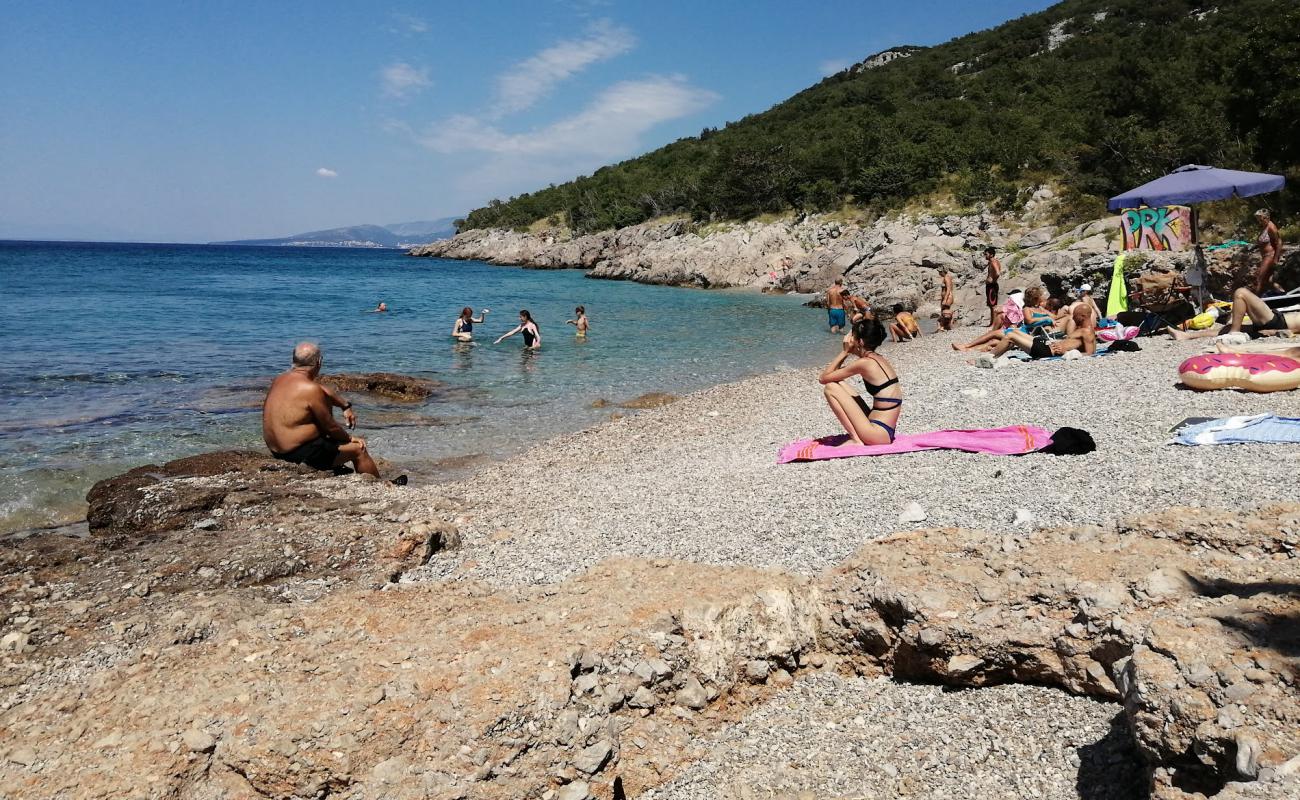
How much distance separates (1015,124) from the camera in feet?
140

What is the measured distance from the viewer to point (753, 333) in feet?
79.4

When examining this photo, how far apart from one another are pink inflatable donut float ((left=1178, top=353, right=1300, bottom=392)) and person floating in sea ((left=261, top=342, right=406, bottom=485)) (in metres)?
9.67

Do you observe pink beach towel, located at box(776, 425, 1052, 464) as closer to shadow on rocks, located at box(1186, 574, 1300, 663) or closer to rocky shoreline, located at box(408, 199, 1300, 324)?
shadow on rocks, located at box(1186, 574, 1300, 663)

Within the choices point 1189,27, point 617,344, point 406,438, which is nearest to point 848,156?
point 1189,27

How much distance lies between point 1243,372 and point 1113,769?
24.5ft

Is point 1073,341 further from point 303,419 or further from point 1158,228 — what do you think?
point 303,419

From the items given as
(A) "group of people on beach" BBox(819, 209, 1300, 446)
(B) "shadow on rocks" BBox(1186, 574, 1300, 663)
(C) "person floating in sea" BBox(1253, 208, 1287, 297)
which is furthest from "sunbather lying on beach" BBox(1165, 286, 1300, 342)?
(B) "shadow on rocks" BBox(1186, 574, 1300, 663)

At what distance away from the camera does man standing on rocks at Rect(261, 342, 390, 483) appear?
7680 millimetres

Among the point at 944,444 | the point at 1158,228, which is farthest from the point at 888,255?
the point at 944,444

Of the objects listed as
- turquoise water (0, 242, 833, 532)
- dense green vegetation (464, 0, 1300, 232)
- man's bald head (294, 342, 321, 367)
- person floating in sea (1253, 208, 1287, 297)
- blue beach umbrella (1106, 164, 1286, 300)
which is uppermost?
dense green vegetation (464, 0, 1300, 232)

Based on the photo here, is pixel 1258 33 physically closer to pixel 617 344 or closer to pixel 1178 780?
pixel 617 344

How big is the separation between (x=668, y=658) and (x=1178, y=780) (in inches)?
84.0

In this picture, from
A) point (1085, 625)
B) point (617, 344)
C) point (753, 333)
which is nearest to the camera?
point (1085, 625)

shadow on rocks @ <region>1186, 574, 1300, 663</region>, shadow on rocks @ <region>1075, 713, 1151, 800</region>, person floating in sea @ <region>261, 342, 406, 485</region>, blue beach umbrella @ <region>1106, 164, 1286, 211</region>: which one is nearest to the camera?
shadow on rocks @ <region>1186, 574, 1300, 663</region>
